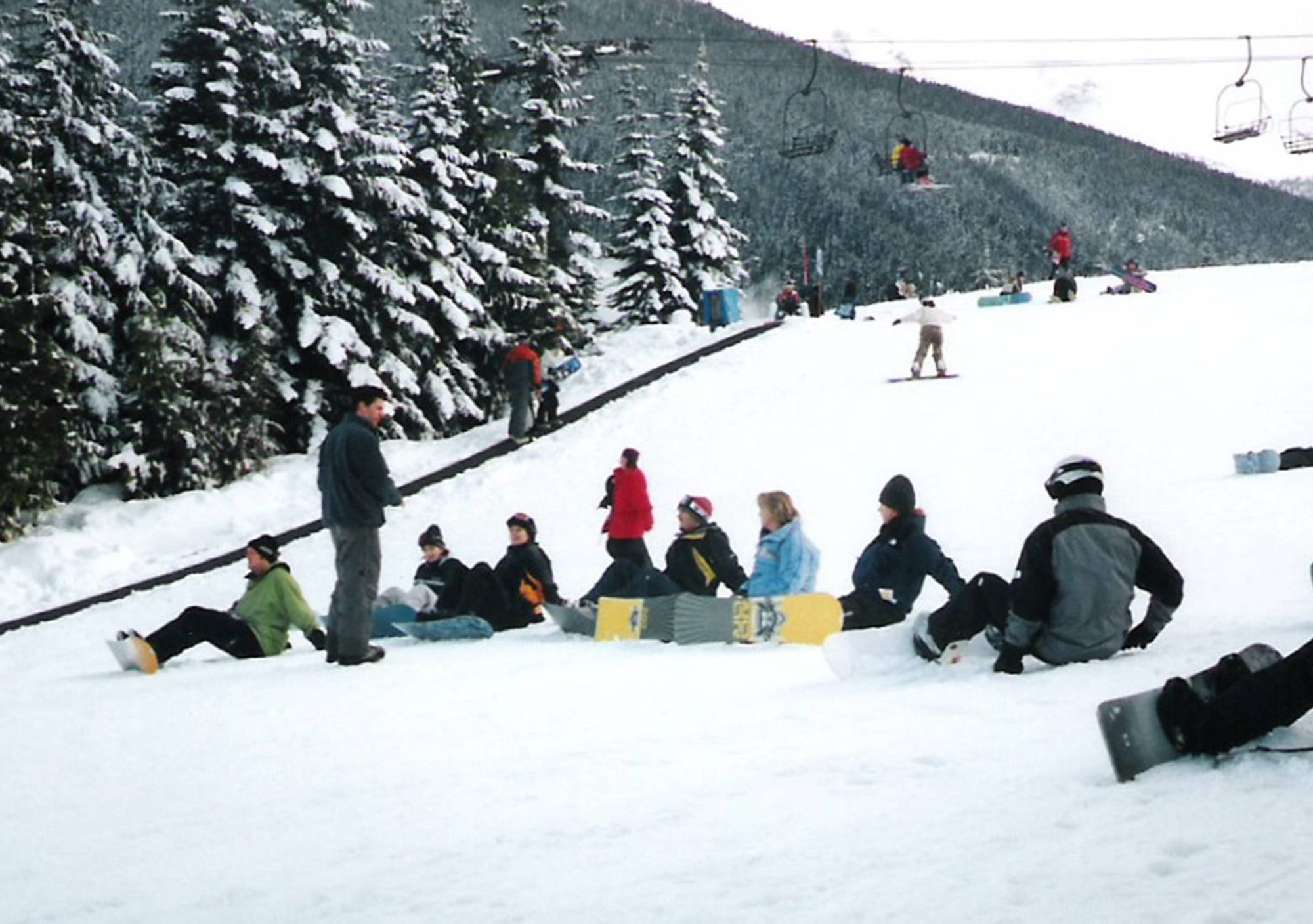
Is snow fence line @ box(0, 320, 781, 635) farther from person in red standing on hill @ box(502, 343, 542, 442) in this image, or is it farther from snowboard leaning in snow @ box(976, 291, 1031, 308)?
snowboard leaning in snow @ box(976, 291, 1031, 308)

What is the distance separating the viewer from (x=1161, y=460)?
18.3 m

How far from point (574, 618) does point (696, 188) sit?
38.9m

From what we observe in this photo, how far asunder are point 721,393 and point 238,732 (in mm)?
20300

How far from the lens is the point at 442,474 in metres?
22.5

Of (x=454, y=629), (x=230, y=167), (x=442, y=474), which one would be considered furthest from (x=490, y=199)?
(x=454, y=629)

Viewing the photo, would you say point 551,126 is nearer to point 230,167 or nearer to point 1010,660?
point 230,167

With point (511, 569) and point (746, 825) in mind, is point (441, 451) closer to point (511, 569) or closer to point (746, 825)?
point (511, 569)

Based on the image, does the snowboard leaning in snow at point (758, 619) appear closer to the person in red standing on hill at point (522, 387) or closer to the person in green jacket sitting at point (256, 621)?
the person in green jacket sitting at point (256, 621)

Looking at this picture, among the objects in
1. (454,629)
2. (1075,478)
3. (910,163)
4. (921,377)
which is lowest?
(454,629)

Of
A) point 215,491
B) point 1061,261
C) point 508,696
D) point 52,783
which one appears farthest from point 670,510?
point 1061,261

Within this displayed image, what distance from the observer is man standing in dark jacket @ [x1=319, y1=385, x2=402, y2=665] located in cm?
875

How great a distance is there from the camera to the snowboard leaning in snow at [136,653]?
10.1m

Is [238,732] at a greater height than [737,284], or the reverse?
[737,284]

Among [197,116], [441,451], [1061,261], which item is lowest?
[441,451]
